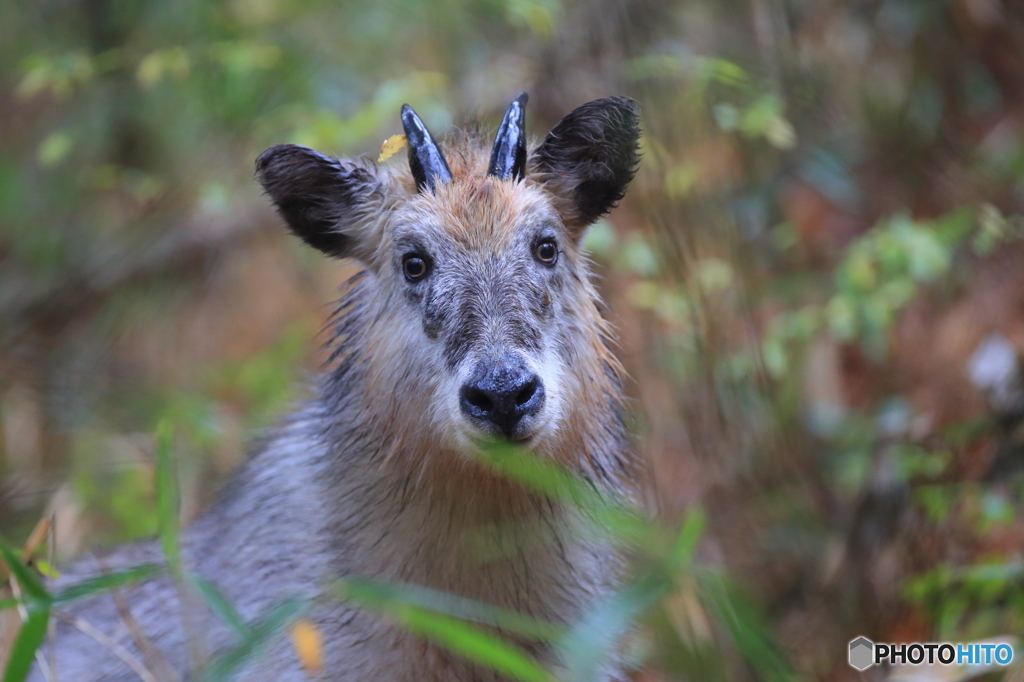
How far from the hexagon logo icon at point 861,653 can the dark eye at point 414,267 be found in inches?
105

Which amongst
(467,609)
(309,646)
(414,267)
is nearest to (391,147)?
(414,267)

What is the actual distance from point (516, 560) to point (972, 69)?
6.12 m

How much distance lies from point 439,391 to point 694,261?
1.40 meters

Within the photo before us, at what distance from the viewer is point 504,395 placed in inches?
128

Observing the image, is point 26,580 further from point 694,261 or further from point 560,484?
point 694,261


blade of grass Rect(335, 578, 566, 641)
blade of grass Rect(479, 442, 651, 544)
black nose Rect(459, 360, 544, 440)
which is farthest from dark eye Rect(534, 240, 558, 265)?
blade of grass Rect(335, 578, 566, 641)

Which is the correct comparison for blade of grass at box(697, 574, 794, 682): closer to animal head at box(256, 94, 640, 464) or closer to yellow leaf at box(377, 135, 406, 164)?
animal head at box(256, 94, 640, 464)

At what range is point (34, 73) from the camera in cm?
618

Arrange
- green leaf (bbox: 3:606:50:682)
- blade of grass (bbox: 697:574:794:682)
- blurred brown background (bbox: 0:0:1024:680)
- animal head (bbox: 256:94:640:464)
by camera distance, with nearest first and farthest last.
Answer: blade of grass (bbox: 697:574:794:682), green leaf (bbox: 3:606:50:682), animal head (bbox: 256:94:640:464), blurred brown background (bbox: 0:0:1024:680)

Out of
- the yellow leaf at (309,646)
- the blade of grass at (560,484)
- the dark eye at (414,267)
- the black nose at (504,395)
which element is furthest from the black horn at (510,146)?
the yellow leaf at (309,646)

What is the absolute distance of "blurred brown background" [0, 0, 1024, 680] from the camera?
497 centimetres

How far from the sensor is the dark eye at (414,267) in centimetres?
388

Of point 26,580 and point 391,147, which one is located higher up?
point 391,147

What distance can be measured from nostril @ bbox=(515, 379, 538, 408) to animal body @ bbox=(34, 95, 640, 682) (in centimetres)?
5
